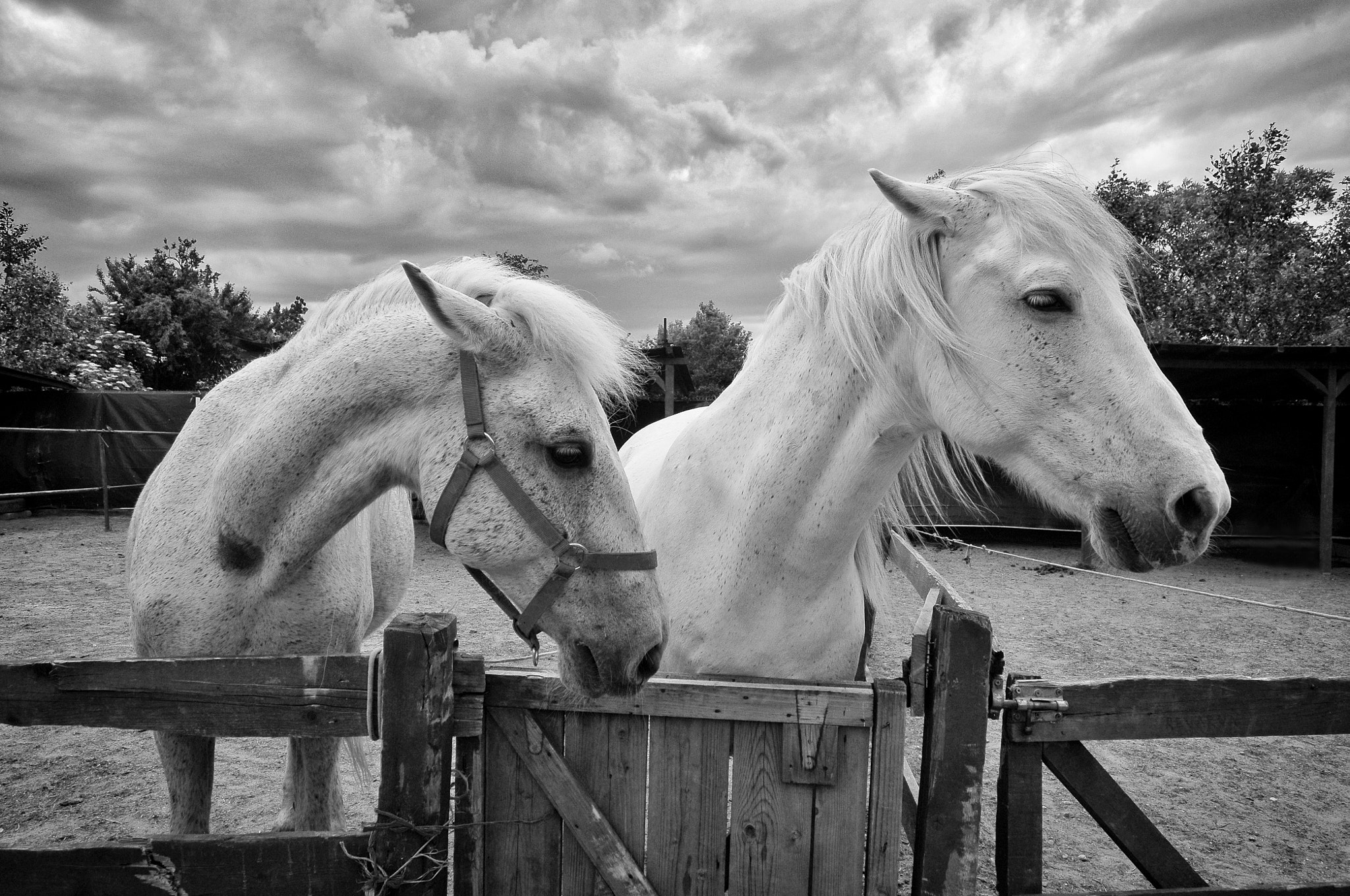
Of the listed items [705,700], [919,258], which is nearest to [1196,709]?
[705,700]

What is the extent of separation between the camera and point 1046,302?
5.12ft

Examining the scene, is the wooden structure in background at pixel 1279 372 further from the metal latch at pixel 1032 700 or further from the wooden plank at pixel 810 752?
the wooden plank at pixel 810 752

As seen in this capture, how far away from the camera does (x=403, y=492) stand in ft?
12.1

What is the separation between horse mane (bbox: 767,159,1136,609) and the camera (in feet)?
5.33

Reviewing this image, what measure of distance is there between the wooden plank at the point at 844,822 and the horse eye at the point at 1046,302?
1.04m

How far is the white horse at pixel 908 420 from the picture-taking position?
4.83 ft

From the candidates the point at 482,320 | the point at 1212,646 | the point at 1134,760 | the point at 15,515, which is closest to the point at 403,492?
the point at 482,320

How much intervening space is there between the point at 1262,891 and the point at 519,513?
74.6 inches

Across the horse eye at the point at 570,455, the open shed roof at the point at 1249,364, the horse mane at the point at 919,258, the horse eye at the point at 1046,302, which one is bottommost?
the horse eye at the point at 570,455

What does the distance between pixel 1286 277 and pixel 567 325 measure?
19.7 meters

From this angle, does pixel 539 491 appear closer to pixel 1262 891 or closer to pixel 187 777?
pixel 187 777

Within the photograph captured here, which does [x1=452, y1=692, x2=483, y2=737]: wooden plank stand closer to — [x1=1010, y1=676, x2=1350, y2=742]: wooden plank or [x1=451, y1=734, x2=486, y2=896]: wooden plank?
[x1=451, y1=734, x2=486, y2=896]: wooden plank

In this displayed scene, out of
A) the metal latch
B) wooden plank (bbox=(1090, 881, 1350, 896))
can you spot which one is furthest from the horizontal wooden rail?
wooden plank (bbox=(1090, 881, 1350, 896))

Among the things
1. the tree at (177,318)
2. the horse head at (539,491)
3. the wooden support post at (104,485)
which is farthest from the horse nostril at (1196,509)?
the tree at (177,318)
